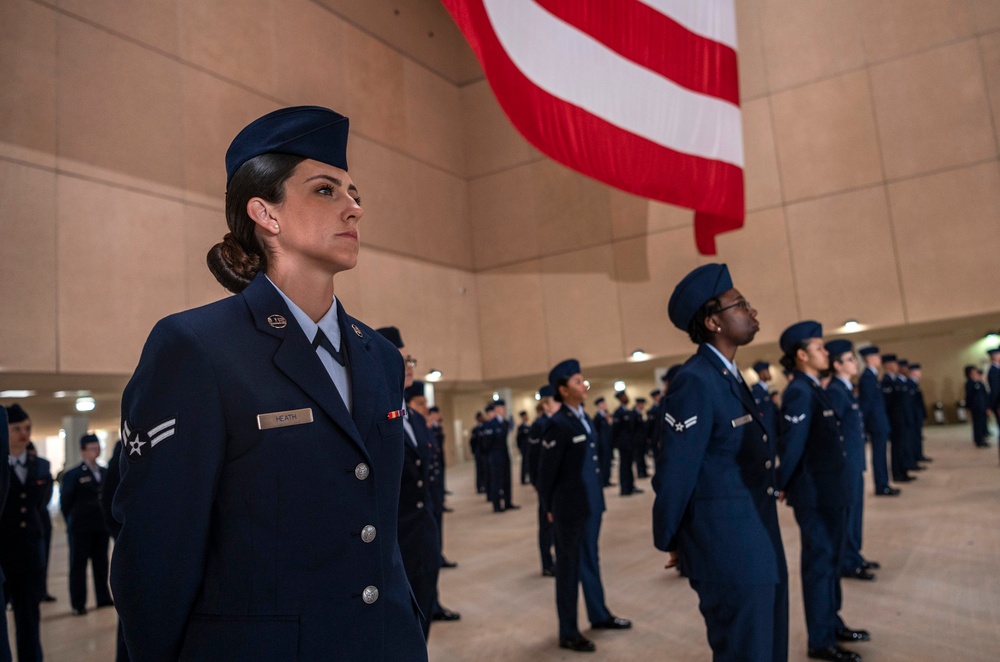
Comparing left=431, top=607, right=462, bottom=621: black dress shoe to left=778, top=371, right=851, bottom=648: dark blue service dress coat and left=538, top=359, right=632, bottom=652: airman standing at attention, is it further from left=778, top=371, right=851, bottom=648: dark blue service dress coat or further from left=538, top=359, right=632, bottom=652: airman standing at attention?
left=778, top=371, right=851, bottom=648: dark blue service dress coat

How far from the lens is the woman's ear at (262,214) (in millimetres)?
1274

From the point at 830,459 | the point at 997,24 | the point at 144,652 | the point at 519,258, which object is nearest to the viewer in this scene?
the point at 144,652

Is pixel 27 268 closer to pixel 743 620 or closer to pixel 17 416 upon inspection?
pixel 17 416

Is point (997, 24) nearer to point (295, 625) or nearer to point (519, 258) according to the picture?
point (519, 258)

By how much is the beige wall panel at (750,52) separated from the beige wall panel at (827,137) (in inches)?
19.7

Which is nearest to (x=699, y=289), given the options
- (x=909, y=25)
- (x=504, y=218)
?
(x=909, y=25)

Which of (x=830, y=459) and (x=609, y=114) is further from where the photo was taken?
(x=609, y=114)

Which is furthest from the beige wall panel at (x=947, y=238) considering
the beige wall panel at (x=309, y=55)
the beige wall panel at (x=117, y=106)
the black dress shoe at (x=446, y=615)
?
the beige wall panel at (x=117, y=106)

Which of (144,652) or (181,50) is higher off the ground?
(181,50)

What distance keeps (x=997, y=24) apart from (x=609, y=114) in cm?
1067

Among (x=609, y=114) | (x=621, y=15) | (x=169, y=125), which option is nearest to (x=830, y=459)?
(x=609, y=114)

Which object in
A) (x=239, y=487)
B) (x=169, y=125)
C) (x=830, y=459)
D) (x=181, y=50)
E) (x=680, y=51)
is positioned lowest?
(x=830, y=459)

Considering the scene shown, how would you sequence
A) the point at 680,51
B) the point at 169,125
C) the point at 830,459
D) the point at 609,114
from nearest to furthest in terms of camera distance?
the point at 830,459, the point at 609,114, the point at 680,51, the point at 169,125

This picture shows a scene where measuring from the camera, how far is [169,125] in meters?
10.9
